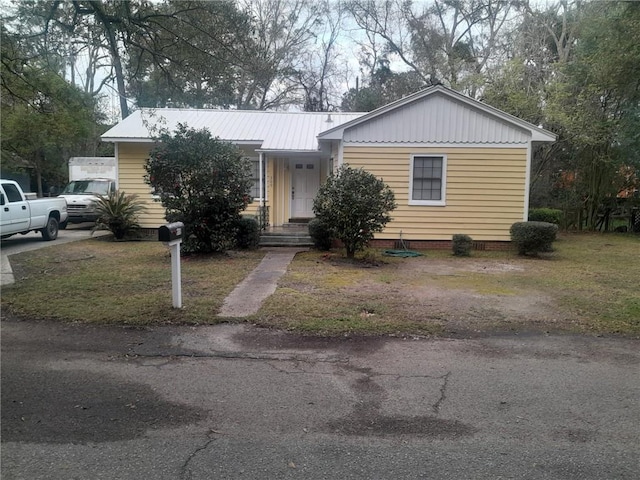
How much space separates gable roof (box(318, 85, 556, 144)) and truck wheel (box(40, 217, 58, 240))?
8890 millimetres

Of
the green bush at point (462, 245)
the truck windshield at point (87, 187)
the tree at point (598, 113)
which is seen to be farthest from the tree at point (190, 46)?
the tree at point (598, 113)

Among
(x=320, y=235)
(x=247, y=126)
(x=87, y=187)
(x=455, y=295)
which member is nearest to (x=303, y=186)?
(x=247, y=126)

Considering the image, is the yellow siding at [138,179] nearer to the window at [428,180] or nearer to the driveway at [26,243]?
the driveway at [26,243]

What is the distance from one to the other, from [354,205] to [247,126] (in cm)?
797

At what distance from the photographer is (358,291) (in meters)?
7.98

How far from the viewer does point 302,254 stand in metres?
12.3

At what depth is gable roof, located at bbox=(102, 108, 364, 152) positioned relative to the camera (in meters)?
15.5

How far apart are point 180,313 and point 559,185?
2039cm

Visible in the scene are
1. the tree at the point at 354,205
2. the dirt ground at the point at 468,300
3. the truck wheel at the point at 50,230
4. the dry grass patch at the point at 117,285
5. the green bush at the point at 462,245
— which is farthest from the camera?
the truck wheel at the point at 50,230

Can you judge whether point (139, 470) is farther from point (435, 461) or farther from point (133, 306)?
point (133, 306)

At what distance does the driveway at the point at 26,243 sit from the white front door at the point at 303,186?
7.16 m

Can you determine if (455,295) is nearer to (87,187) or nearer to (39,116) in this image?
(87,187)

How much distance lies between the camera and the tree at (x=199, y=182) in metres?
11.1

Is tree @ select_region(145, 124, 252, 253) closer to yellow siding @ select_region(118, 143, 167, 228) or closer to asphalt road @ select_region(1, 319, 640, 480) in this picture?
yellow siding @ select_region(118, 143, 167, 228)
